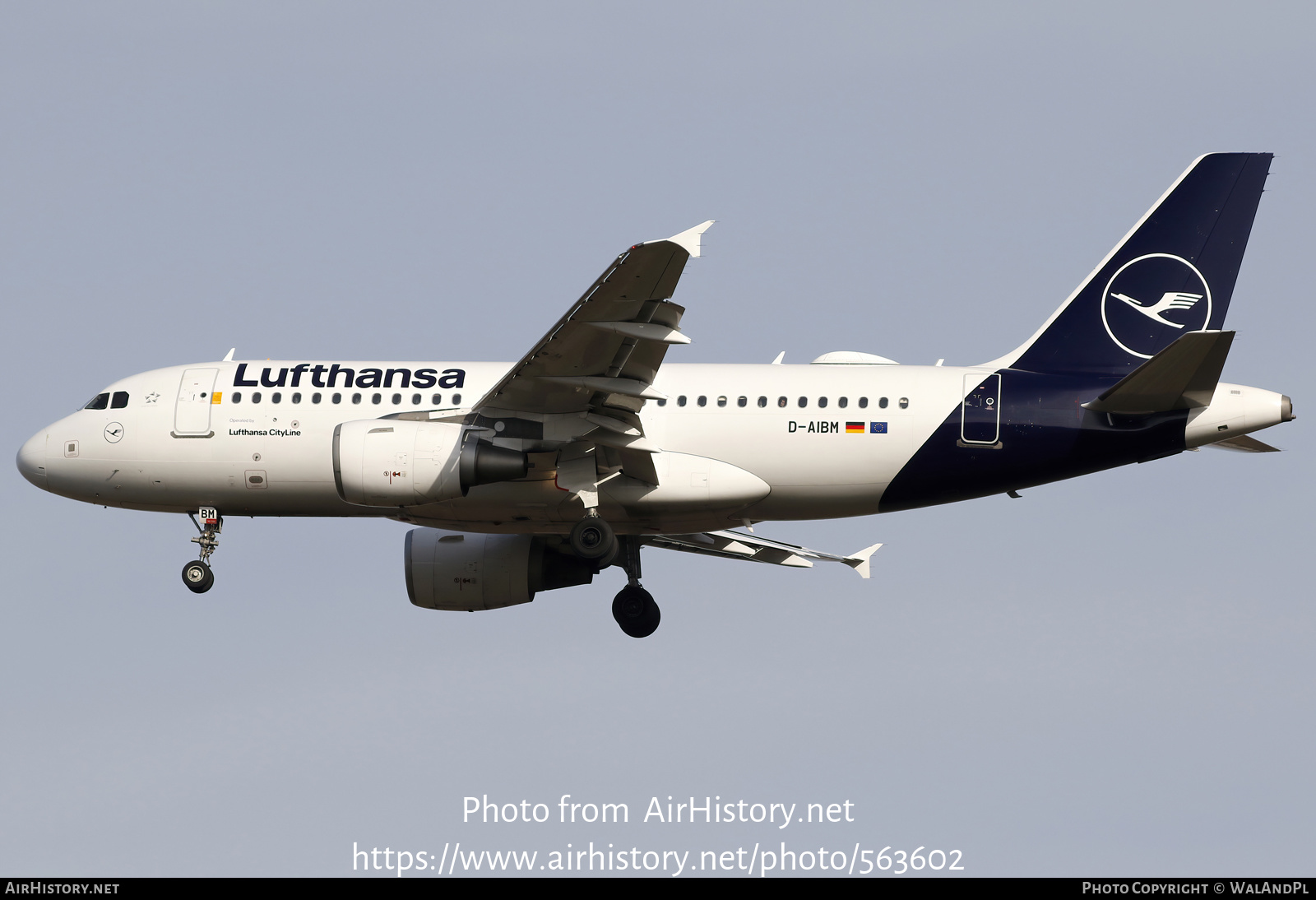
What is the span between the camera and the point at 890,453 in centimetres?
3372

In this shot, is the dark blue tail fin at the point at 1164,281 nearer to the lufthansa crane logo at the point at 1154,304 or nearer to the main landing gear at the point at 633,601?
the lufthansa crane logo at the point at 1154,304

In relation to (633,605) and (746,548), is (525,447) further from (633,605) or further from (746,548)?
(746,548)

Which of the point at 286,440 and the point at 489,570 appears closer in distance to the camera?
the point at 286,440

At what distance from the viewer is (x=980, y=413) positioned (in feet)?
111

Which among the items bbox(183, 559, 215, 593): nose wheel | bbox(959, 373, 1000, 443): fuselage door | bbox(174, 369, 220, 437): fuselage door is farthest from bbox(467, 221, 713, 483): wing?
bbox(183, 559, 215, 593): nose wheel

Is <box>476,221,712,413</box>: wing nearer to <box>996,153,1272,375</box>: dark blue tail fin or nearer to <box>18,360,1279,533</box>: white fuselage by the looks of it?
<box>18,360,1279,533</box>: white fuselage

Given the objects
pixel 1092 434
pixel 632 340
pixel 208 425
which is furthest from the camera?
pixel 208 425

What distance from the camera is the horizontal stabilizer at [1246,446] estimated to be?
34.8m

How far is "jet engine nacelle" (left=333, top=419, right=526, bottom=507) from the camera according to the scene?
3216cm

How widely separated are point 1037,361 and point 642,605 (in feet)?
34.6

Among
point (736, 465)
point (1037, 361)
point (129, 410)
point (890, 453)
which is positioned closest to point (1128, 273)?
point (1037, 361)

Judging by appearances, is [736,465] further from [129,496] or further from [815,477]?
[129,496]

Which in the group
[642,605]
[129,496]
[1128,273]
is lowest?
[642,605]

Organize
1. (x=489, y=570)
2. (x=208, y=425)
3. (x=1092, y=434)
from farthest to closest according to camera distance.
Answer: (x=489, y=570) < (x=208, y=425) < (x=1092, y=434)
